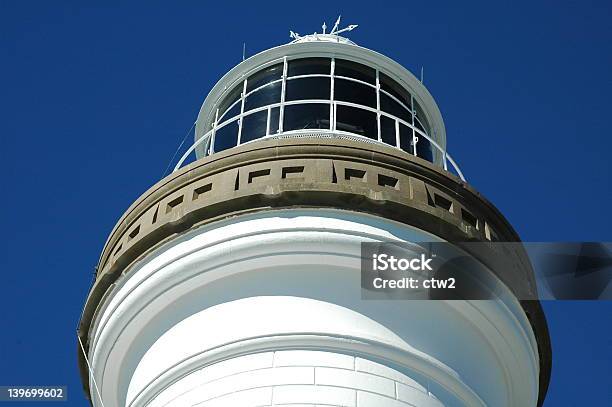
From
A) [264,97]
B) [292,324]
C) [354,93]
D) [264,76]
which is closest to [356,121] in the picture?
[354,93]

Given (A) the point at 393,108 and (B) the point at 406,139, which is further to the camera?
(A) the point at 393,108

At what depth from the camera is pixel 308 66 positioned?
44.5 feet

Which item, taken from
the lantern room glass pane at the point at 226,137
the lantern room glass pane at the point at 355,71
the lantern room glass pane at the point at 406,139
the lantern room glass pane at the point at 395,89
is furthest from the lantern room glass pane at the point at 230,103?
the lantern room glass pane at the point at 406,139

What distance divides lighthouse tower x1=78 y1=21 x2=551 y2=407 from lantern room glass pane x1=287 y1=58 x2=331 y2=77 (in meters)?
2.15

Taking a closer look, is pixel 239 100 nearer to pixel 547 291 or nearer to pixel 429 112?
pixel 429 112

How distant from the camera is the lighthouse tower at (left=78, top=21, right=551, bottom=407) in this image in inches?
397

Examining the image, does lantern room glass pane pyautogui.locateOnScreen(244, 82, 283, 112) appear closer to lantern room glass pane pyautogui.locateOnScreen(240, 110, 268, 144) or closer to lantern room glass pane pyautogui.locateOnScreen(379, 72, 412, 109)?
lantern room glass pane pyautogui.locateOnScreen(240, 110, 268, 144)

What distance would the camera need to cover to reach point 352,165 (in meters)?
11.0

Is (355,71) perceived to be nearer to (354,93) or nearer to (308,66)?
(354,93)

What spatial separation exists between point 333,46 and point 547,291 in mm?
3718

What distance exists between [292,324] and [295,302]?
0.90ft

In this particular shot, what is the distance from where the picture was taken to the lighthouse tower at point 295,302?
10.1m

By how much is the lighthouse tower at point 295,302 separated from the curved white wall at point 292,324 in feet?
0.04

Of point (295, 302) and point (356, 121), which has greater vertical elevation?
point (356, 121)
